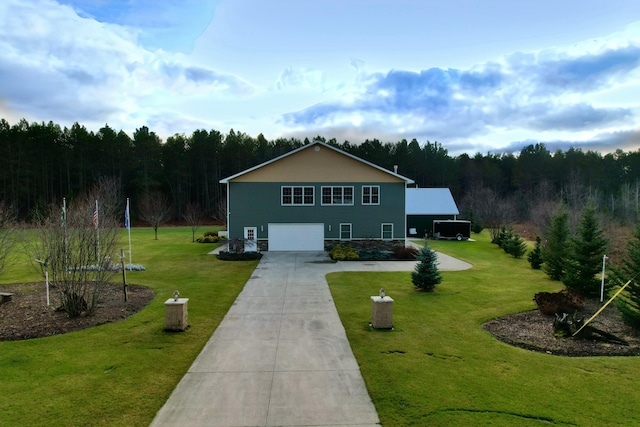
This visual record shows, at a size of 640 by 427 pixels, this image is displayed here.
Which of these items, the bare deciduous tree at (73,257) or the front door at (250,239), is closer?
the bare deciduous tree at (73,257)

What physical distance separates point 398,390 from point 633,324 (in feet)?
24.0

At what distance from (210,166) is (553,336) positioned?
6181 centimetres

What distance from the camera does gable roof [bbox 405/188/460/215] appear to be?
38.3 meters

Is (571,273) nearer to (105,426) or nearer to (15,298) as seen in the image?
(105,426)

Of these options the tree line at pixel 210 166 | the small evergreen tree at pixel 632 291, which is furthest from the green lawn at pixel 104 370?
the tree line at pixel 210 166

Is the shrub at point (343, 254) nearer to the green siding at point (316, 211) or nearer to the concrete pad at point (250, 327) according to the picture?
the green siding at point (316, 211)

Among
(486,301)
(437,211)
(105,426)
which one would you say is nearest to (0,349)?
(105,426)

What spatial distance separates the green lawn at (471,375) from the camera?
5.74 metres

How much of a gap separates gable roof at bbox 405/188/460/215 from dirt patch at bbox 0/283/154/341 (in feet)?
95.3

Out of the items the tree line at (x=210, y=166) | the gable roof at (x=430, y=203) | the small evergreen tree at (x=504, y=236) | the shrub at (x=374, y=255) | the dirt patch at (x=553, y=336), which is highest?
the tree line at (x=210, y=166)

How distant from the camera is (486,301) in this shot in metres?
13.3

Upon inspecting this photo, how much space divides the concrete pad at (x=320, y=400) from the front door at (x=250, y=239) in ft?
63.2

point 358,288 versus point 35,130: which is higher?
point 35,130

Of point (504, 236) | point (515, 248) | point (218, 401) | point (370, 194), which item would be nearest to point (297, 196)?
point (370, 194)
